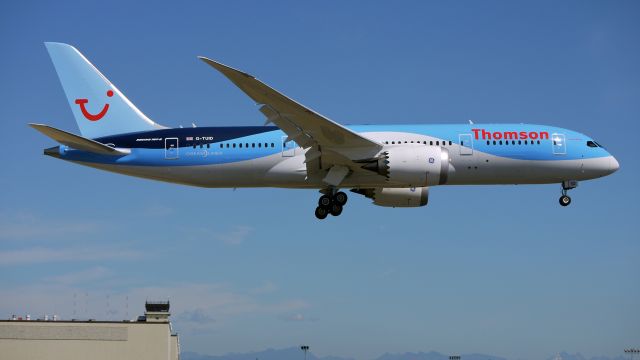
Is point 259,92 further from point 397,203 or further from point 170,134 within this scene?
point 397,203

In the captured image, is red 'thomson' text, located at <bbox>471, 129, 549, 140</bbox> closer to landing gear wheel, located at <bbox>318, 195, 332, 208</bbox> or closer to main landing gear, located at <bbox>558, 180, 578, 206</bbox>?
main landing gear, located at <bbox>558, 180, 578, 206</bbox>

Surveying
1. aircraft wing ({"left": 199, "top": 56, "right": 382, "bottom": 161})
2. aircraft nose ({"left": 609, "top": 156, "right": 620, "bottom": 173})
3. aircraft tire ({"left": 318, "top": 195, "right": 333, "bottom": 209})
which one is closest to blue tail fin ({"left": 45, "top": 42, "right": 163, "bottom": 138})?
aircraft wing ({"left": 199, "top": 56, "right": 382, "bottom": 161})

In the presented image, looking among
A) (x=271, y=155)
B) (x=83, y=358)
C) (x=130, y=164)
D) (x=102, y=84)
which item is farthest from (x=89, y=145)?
(x=83, y=358)

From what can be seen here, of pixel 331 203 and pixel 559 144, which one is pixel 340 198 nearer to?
pixel 331 203

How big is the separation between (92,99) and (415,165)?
18.4 m

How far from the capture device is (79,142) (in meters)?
45.6

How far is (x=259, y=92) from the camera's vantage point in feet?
133

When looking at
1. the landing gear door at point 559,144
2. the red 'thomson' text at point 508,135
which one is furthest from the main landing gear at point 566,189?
the red 'thomson' text at point 508,135

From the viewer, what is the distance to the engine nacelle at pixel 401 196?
161 feet

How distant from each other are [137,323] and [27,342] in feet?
29.4

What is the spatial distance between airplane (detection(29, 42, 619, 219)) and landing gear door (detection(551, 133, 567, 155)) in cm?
5

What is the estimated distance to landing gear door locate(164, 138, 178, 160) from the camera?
46219 millimetres

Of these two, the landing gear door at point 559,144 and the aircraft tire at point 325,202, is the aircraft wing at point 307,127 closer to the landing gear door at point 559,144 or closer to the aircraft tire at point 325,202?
the aircraft tire at point 325,202

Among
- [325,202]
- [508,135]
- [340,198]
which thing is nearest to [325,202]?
[325,202]
